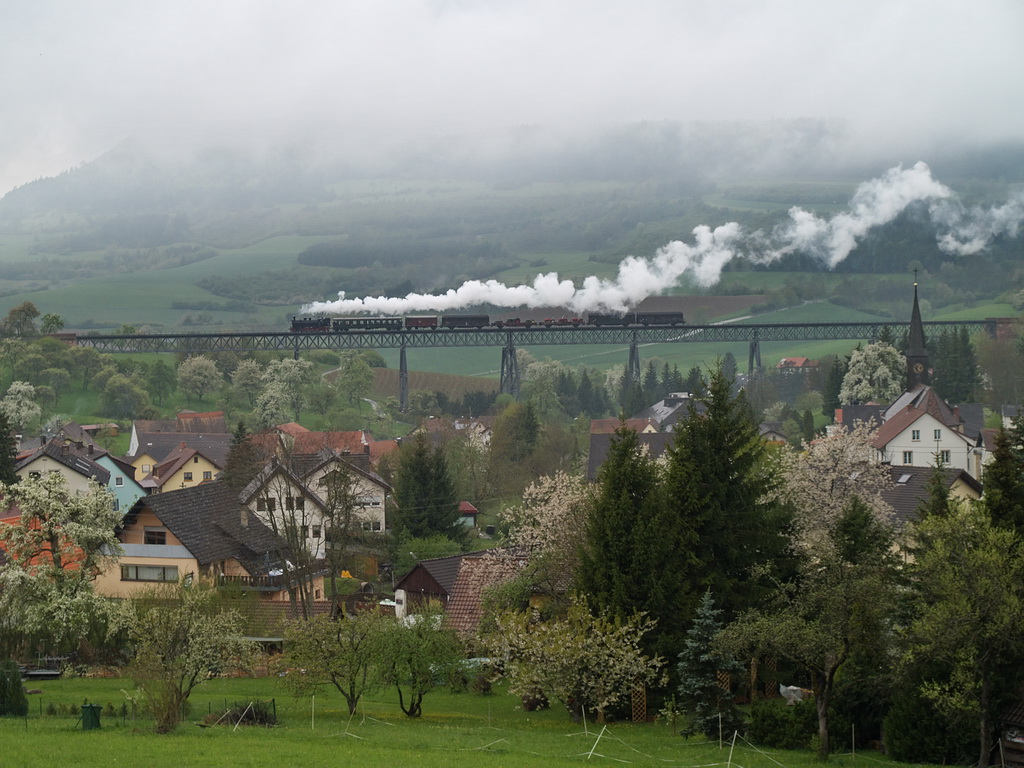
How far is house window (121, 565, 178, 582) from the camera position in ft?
152

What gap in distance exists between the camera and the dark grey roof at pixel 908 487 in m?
51.1

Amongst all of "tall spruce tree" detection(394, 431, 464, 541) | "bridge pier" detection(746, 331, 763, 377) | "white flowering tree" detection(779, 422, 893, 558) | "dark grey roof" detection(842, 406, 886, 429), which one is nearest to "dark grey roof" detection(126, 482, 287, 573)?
"tall spruce tree" detection(394, 431, 464, 541)

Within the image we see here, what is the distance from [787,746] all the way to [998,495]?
24.1ft

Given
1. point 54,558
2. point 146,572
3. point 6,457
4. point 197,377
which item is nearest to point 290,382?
point 197,377

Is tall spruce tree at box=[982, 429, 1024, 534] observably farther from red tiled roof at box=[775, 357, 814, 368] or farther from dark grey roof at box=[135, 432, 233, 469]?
red tiled roof at box=[775, 357, 814, 368]

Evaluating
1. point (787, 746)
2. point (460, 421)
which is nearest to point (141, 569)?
point (787, 746)

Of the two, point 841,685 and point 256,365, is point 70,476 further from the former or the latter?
point 256,365

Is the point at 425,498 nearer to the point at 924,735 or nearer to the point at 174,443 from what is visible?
the point at 924,735

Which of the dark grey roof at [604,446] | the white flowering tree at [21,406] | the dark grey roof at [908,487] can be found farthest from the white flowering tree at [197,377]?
the dark grey roof at [908,487]

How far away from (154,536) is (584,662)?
22893mm

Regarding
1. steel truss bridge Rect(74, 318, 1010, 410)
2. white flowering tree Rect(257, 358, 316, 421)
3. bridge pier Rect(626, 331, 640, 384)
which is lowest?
white flowering tree Rect(257, 358, 316, 421)

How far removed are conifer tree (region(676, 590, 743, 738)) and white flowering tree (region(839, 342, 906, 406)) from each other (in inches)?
3068

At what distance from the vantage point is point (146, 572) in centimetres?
4653

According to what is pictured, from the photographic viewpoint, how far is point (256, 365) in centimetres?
13212
